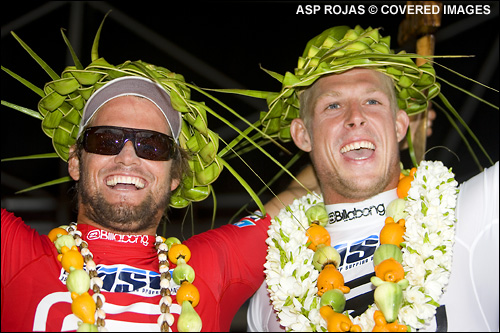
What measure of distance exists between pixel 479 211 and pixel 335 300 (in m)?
0.65

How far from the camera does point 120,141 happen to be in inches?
99.3

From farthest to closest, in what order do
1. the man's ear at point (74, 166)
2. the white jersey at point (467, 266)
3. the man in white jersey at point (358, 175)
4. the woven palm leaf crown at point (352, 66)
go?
the man's ear at point (74, 166)
the woven palm leaf crown at point (352, 66)
the man in white jersey at point (358, 175)
the white jersey at point (467, 266)

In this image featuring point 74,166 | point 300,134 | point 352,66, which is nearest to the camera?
point 352,66

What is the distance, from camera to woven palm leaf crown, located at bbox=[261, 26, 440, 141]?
97.7 inches

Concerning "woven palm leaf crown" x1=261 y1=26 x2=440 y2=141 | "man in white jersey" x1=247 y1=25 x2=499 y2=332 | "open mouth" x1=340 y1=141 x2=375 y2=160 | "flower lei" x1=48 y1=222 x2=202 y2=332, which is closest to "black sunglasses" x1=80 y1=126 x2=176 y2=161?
"flower lei" x1=48 y1=222 x2=202 y2=332

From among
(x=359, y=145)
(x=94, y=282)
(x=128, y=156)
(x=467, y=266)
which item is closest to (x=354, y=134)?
(x=359, y=145)

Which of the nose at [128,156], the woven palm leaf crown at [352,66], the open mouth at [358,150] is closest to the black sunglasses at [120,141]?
the nose at [128,156]

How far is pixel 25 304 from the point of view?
7.02 ft

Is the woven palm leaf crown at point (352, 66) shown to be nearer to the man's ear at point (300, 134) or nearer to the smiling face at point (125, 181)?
the man's ear at point (300, 134)

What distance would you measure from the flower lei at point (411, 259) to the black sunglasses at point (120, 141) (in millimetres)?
646

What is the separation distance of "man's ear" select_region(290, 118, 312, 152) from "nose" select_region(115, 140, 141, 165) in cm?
80

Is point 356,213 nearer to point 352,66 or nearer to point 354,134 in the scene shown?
point 354,134

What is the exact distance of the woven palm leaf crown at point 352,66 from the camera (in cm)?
248

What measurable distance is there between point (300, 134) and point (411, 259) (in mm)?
880
